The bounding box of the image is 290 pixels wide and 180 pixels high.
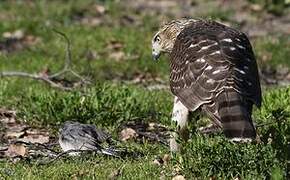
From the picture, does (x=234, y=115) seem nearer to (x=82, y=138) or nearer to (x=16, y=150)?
(x=82, y=138)

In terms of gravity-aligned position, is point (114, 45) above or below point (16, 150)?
above

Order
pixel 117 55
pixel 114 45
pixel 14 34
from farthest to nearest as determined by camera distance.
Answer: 1. pixel 14 34
2. pixel 114 45
3. pixel 117 55

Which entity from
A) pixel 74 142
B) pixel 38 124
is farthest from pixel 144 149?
pixel 38 124

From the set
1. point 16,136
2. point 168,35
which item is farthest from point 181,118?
point 16,136

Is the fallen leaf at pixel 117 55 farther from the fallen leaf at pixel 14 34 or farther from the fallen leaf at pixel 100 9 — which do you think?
the fallen leaf at pixel 100 9

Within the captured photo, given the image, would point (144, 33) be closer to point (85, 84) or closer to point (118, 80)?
point (118, 80)

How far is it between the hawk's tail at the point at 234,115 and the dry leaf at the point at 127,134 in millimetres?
2206

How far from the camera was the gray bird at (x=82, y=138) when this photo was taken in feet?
25.8

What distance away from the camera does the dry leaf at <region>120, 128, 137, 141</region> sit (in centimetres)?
871

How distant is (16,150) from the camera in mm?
8148

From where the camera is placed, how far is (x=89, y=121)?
9.05m

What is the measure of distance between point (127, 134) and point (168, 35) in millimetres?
1092

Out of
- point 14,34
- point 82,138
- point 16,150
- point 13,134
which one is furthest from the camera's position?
point 14,34

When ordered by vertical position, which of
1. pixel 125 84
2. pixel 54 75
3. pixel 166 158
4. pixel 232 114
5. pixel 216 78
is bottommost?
pixel 166 158
